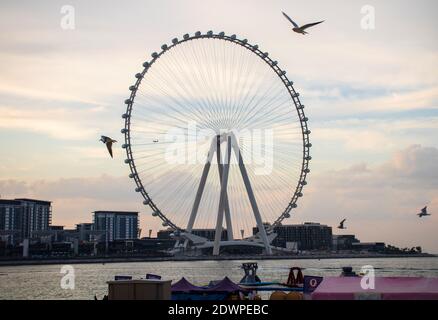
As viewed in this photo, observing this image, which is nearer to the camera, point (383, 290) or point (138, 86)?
point (383, 290)

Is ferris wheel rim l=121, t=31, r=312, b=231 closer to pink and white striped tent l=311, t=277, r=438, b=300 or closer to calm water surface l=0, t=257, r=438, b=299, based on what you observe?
calm water surface l=0, t=257, r=438, b=299

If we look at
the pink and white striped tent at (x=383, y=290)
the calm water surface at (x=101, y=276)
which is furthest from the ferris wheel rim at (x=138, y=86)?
the pink and white striped tent at (x=383, y=290)

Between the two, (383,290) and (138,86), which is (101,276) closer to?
(138,86)

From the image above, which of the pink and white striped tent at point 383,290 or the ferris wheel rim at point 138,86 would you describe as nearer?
the pink and white striped tent at point 383,290

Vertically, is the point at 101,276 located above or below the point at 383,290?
below

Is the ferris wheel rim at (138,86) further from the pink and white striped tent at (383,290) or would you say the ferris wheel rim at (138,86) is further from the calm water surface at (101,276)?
the pink and white striped tent at (383,290)

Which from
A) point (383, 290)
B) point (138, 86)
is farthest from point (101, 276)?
point (383, 290)

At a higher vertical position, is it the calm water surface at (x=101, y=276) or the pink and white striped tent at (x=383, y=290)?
the pink and white striped tent at (x=383, y=290)
